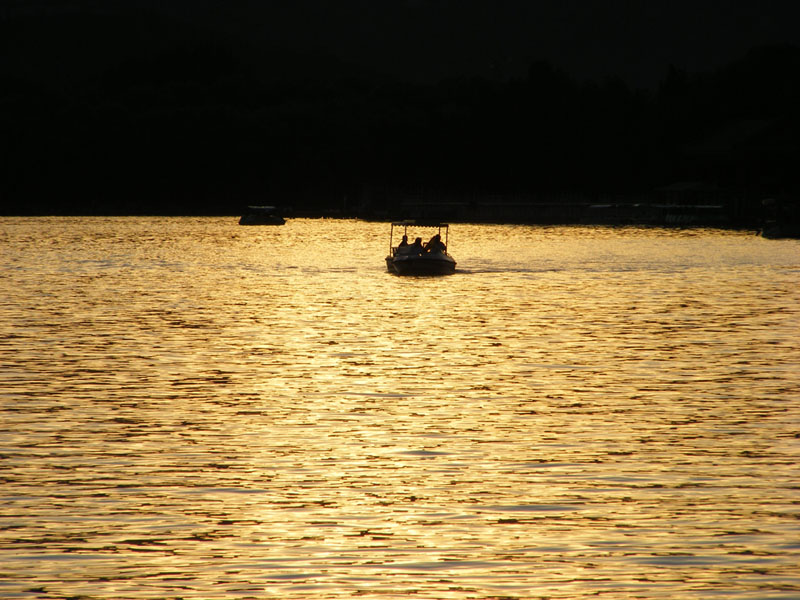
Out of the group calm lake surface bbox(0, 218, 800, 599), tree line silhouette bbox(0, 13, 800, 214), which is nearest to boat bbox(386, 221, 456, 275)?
calm lake surface bbox(0, 218, 800, 599)

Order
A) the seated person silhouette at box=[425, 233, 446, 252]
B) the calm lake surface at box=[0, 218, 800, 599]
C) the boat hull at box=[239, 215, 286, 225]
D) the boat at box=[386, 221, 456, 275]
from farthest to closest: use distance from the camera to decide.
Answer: the boat hull at box=[239, 215, 286, 225] → the seated person silhouette at box=[425, 233, 446, 252] → the boat at box=[386, 221, 456, 275] → the calm lake surface at box=[0, 218, 800, 599]

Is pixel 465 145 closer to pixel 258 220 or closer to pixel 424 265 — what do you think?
pixel 258 220

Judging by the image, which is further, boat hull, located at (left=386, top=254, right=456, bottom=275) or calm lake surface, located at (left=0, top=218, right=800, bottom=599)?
boat hull, located at (left=386, top=254, right=456, bottom=275)

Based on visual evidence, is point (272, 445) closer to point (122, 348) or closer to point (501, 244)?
point (122, 348)

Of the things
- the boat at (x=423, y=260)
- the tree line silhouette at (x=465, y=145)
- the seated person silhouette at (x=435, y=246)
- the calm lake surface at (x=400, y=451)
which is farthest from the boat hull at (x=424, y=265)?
the tree line silhouette at (x=465, y=145)

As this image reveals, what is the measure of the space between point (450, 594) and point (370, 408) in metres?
12.7

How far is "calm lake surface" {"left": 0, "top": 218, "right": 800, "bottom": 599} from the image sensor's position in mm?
15383

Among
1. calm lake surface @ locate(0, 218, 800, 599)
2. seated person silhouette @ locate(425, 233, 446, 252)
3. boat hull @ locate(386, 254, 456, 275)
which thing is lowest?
calm lake surface @ locate(0, 218, 800, 599)

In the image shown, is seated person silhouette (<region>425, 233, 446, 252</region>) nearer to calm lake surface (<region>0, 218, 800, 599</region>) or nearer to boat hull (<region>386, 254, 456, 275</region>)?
boat hull (<region>386, 254, 456, 275</region>)

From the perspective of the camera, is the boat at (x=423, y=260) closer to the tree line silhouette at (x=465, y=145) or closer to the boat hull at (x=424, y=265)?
the boat hull at (x=424, y=265)

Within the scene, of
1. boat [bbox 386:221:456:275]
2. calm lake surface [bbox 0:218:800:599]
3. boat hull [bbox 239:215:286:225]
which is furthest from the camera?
boat hull [bbox 239:215:286:225]

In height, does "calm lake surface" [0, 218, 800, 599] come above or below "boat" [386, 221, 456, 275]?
below

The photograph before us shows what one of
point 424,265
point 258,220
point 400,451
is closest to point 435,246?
point 424,265

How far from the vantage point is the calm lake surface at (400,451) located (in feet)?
50.5
